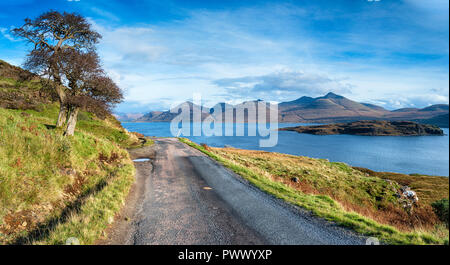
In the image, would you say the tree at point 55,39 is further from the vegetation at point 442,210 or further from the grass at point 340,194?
the vegetation at point 442,210

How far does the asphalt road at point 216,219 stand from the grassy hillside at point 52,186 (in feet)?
3.17

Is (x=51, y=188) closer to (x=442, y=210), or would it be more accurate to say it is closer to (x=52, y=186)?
(x=52, y=186)

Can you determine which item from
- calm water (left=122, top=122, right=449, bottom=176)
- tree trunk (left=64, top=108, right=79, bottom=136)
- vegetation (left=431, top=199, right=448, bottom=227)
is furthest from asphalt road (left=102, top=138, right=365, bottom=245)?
calm water (left=122, top=122, right=449, bottom=176)

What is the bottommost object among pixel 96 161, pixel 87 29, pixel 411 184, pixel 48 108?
pixel 411 184

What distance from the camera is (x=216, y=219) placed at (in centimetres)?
734

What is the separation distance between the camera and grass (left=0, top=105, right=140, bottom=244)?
6215 mm

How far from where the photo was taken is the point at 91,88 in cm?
1634

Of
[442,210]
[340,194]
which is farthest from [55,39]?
[442,210]

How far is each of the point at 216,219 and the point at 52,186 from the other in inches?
297

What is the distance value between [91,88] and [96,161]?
6.36 meters

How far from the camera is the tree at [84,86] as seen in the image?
49.6 ft

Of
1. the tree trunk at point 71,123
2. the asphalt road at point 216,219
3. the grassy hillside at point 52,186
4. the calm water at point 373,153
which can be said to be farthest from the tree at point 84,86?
the calm water at point 373,153

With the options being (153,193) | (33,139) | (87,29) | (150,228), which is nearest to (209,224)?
(150,228)
